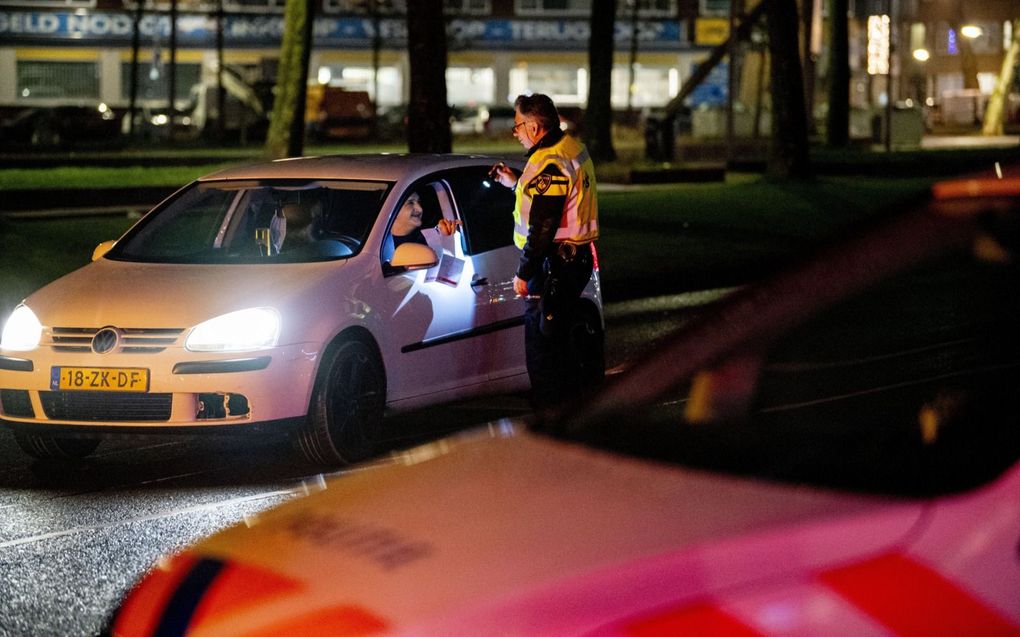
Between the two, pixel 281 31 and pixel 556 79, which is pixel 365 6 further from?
pixel 556 79

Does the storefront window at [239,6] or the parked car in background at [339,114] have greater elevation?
the storefront window at [239,6]

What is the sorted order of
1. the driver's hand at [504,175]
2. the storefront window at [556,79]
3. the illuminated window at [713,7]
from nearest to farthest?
the driver's hand at [504,175] → the storefront window at [556,79] → the illuminated window at [713,7]

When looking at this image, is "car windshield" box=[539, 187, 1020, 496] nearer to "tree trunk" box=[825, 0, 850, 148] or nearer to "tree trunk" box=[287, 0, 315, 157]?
"tree trunk" box=[287, 0, 315, 157]

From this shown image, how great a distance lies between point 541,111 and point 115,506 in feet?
8.63

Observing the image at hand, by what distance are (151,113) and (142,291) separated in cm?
6107

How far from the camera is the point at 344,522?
2.88 m

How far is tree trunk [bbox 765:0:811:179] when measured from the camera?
96.8 ft

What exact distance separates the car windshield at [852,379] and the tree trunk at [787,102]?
26474mm

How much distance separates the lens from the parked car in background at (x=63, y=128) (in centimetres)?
5659

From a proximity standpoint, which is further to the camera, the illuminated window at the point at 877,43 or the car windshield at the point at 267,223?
the illuminated window at the point at 877,43

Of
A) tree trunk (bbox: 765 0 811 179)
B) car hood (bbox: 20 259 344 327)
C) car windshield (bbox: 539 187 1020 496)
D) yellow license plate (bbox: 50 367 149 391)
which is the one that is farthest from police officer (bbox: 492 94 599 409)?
tree trunk (bbox: 765 0 811 179)

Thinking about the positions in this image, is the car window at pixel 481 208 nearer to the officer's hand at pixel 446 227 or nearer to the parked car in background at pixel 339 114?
the officer's hand at pixel 446 227

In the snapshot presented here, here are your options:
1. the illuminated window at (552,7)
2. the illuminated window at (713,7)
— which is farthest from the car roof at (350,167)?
the illuminated window at (713,7)

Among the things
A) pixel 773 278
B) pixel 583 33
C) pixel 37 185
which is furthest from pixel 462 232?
pixel 583 33
